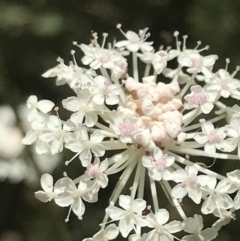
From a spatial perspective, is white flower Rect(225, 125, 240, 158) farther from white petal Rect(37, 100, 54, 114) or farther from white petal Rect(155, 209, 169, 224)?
white petal Rect(37, 100, 54, 114)

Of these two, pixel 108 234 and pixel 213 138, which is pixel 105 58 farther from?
pixel 108 234

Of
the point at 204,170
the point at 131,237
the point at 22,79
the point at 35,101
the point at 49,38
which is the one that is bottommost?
the point at 131,237

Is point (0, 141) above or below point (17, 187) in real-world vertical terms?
A: above

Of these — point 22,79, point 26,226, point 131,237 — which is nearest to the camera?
point 131,237

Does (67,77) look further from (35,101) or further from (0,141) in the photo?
(0,141)

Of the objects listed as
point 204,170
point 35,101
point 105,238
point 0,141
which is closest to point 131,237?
point 105,238

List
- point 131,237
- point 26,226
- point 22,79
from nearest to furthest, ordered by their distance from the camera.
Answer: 1. point 131,237
2. point 26,226
3. point 22,79

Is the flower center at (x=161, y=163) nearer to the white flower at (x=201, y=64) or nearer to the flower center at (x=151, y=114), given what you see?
the flower center at (x=151, y=114)
